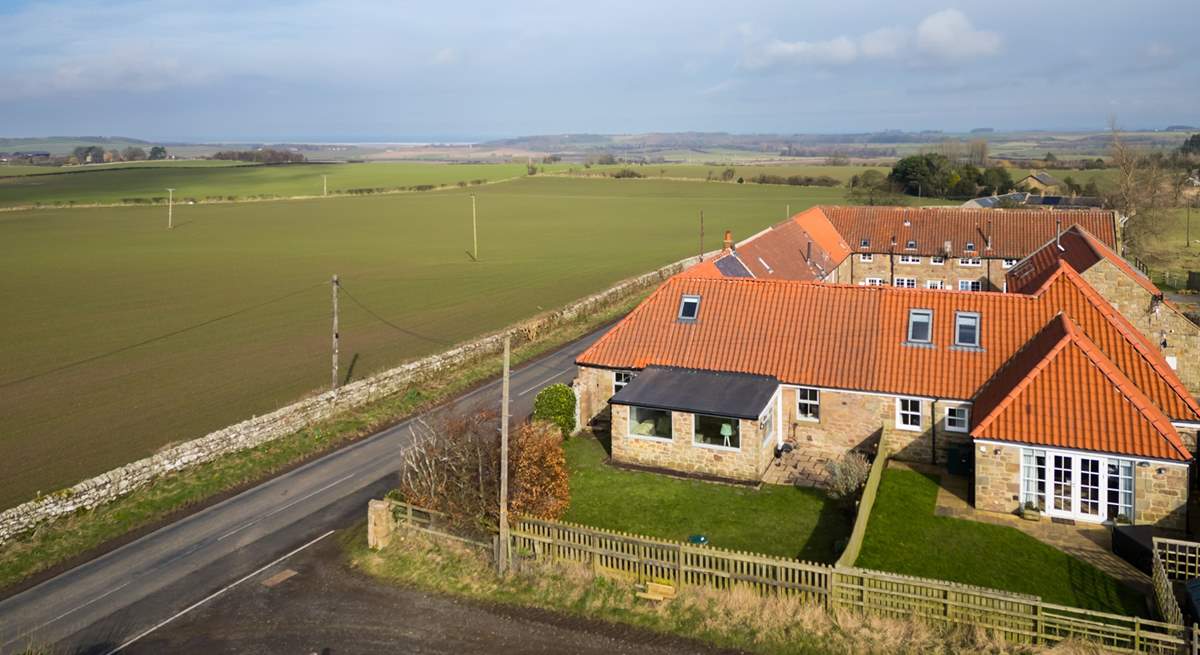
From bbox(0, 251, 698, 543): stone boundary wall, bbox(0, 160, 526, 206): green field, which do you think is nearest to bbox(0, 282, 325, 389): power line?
bbox(0, 251, 698, 543): stone boundary wall

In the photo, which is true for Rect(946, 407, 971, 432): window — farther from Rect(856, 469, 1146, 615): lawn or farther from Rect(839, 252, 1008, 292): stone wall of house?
Rect(839, 252, 1008, 292): stone wall of house

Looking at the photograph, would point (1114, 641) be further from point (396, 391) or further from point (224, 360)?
point (224, 360)

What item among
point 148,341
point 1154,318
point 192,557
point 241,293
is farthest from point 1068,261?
point 241,293

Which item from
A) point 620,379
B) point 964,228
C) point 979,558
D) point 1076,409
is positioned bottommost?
point 979,558

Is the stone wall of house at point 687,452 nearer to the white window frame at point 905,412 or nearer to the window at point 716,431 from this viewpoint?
the window at point 716,431

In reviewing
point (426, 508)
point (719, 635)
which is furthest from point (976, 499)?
point (426, 508)

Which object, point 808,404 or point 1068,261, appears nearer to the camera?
point 808,404

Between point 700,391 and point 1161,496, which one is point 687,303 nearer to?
point 700,391
